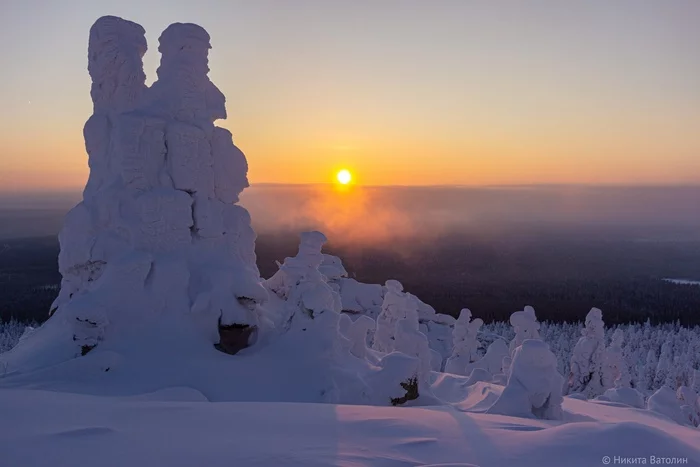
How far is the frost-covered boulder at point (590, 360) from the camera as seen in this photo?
28.7m

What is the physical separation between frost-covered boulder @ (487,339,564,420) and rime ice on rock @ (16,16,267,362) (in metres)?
8.81

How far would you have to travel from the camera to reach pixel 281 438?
23.4 ft

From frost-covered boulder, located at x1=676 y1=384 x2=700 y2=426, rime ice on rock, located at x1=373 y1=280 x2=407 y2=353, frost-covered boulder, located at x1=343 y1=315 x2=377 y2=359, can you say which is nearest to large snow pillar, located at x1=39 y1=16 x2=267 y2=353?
frost-covered boulder, located at x1=343 y1=315 x2=377 y2=359

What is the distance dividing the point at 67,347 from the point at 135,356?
2.31 metres

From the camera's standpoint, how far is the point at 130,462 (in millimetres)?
5957

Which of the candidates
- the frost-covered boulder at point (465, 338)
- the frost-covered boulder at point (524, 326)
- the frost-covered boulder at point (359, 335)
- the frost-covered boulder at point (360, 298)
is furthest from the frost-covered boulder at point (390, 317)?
the frost-covered boulder at point (360, 298)

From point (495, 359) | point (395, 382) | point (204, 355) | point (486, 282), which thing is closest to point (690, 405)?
point (495, 359)

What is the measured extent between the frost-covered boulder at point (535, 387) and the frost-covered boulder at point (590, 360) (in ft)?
58.9

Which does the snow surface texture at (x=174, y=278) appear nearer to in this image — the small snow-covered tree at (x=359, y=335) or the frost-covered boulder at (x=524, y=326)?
the small snow-covered tree at (x=359, y=335)

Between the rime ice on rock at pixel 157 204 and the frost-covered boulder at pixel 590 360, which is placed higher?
the rime ice on rock at pixel 157 204

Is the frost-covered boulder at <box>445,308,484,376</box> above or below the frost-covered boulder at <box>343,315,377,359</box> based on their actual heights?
below

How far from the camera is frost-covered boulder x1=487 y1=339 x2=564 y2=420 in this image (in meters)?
12.6

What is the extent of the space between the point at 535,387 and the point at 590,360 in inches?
773

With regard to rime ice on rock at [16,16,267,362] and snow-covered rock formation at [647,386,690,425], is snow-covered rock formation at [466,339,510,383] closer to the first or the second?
snow-covered rock formation at [647,386,690,425]
